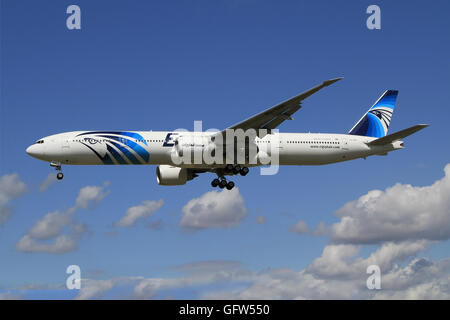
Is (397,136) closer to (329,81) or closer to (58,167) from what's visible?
(329,81)

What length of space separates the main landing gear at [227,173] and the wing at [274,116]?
4381mm

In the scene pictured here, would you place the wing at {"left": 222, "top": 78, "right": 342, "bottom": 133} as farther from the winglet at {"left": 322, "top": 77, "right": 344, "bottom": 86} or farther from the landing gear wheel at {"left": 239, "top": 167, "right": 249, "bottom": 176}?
the landing gear wheel at {"left": 239, "top": 167, "right": 249, "bottom": 176}

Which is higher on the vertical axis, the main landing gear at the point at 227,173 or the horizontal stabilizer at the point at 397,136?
the horizontal stabilizer at the point at 397,136

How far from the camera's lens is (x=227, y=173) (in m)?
47.3

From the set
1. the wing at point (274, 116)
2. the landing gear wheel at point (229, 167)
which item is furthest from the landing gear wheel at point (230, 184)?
the wing at point (274, 116)

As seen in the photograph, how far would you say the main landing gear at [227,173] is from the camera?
46125 millimetres

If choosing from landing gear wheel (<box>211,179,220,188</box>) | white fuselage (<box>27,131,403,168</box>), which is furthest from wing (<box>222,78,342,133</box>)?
landing gear wheel (<box>211,179,220,188</box>)

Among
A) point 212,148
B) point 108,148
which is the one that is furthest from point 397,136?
point 108,148

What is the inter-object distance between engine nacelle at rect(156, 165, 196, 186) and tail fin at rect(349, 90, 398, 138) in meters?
16.0

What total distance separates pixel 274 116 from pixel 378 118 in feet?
54.7

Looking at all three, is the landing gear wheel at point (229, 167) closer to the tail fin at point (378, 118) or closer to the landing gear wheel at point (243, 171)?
the landing gear wheel at point (243, 171)
